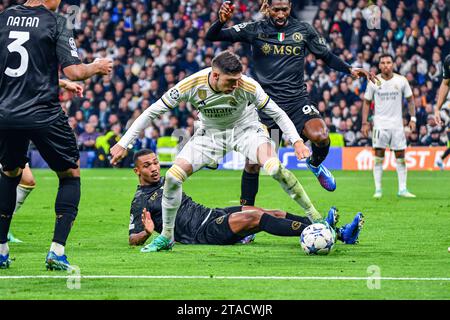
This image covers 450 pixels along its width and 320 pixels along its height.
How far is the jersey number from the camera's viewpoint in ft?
26.3

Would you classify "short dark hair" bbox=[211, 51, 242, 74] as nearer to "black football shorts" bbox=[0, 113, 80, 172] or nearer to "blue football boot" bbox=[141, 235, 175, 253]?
"black football shorts" bbox=[0, 113, 80, 172]

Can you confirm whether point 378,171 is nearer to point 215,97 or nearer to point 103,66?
point 215,97

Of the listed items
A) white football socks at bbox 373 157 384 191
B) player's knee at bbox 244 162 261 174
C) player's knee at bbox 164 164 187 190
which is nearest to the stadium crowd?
white football socks at bbox 373 157 384 191

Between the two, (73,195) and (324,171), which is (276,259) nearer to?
(73,195)

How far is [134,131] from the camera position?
924 centimetres

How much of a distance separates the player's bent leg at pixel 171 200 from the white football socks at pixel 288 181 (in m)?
0.84

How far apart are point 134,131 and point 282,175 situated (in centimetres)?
149

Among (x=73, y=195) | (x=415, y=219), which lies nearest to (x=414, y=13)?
(x=415, y=219)

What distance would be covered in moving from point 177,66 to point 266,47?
17452 millimetres

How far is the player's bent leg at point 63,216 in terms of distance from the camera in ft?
27.1

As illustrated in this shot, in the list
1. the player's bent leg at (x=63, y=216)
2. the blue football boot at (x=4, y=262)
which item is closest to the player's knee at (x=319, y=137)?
the player's bent leg at (x=63, y=216)

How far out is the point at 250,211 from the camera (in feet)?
31.8

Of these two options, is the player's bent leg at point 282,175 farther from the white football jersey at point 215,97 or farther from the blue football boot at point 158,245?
the blue football boot at point 158,245

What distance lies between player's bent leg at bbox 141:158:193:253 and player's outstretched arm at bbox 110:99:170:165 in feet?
1.73
